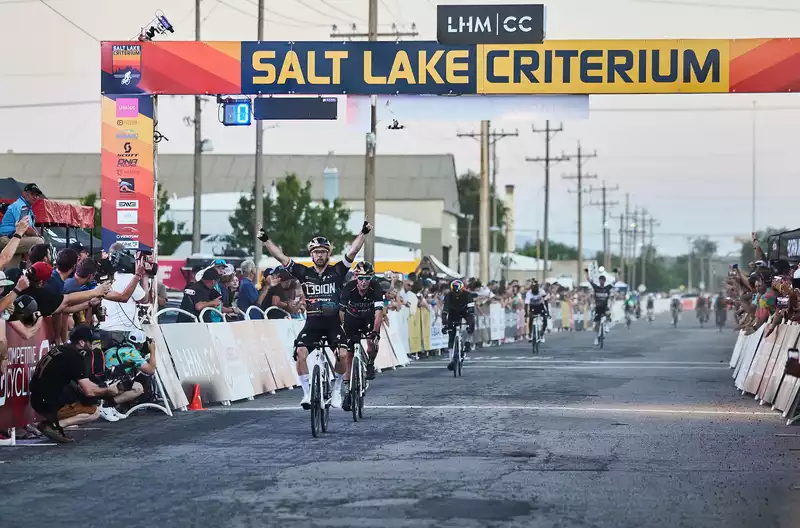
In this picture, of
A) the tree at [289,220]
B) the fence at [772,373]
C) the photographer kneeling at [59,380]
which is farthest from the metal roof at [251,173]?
the photographer kneeling at [59,380]

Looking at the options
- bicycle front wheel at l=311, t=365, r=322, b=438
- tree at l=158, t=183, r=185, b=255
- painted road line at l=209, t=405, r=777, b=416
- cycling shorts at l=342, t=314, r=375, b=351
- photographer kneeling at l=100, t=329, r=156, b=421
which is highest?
tree at l=158, t=183, r=185, b=255

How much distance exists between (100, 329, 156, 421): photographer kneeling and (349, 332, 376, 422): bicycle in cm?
240

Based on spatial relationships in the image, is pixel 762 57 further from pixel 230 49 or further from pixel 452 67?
pixel 230 49

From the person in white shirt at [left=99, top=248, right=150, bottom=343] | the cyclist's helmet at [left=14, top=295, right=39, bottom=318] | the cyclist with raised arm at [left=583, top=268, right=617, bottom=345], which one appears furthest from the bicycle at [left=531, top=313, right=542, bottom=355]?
the cyclist's helmet at [left=14, top=295, right=39, bottom=318]

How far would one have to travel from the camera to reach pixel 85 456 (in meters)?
12.1

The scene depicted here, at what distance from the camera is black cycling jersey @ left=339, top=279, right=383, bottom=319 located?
55.7 ft

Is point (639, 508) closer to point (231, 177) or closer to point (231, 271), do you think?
point (231, 271)

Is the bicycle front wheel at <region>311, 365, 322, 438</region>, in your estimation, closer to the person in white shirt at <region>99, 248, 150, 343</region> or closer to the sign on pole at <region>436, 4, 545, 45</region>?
the person in white shirt at <region>99, 248, 150, 343</region>

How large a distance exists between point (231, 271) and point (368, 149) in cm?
1647

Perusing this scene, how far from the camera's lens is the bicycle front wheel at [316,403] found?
13.9m

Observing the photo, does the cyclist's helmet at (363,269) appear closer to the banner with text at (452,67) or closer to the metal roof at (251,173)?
the banner with text at (452,67)

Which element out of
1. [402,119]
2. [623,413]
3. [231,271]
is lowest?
[623,413]

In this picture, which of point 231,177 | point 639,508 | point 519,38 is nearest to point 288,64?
point 519,38

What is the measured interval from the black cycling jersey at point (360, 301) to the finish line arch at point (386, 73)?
6.49m
